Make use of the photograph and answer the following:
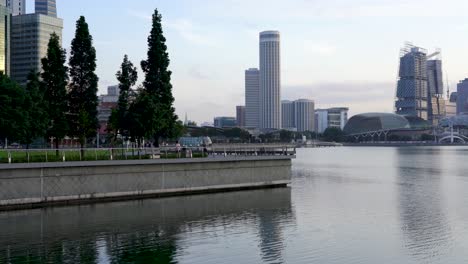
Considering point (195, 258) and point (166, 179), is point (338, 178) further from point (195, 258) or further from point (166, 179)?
point (195, 258)

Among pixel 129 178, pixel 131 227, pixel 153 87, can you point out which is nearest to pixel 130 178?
pixel 129 178

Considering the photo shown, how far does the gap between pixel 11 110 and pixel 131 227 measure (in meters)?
26.2

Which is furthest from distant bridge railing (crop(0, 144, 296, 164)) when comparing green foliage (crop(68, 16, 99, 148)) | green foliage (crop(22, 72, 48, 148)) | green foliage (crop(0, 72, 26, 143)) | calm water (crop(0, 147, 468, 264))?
calm water (crop(0, 147, 468, 264))

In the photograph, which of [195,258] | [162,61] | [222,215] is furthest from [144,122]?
[195,258]

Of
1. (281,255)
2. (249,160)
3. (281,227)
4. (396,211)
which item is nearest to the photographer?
(281,255)

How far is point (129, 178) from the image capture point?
50.6m

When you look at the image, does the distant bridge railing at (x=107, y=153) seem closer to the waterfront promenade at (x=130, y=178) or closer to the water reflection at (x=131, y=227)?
the waterfront promenade at (x=130, y=178)

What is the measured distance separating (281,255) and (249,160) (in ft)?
94.6

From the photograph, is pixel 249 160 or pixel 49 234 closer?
pixel 49 234

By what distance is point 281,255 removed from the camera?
30844 millimetres

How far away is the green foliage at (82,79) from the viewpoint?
62.7m

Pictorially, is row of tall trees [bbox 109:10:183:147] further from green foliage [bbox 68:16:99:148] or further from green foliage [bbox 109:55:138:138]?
green foliage [bbox 68:16:99:148]

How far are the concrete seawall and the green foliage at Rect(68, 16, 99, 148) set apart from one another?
14183 mm

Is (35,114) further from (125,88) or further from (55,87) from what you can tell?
(125,88)
